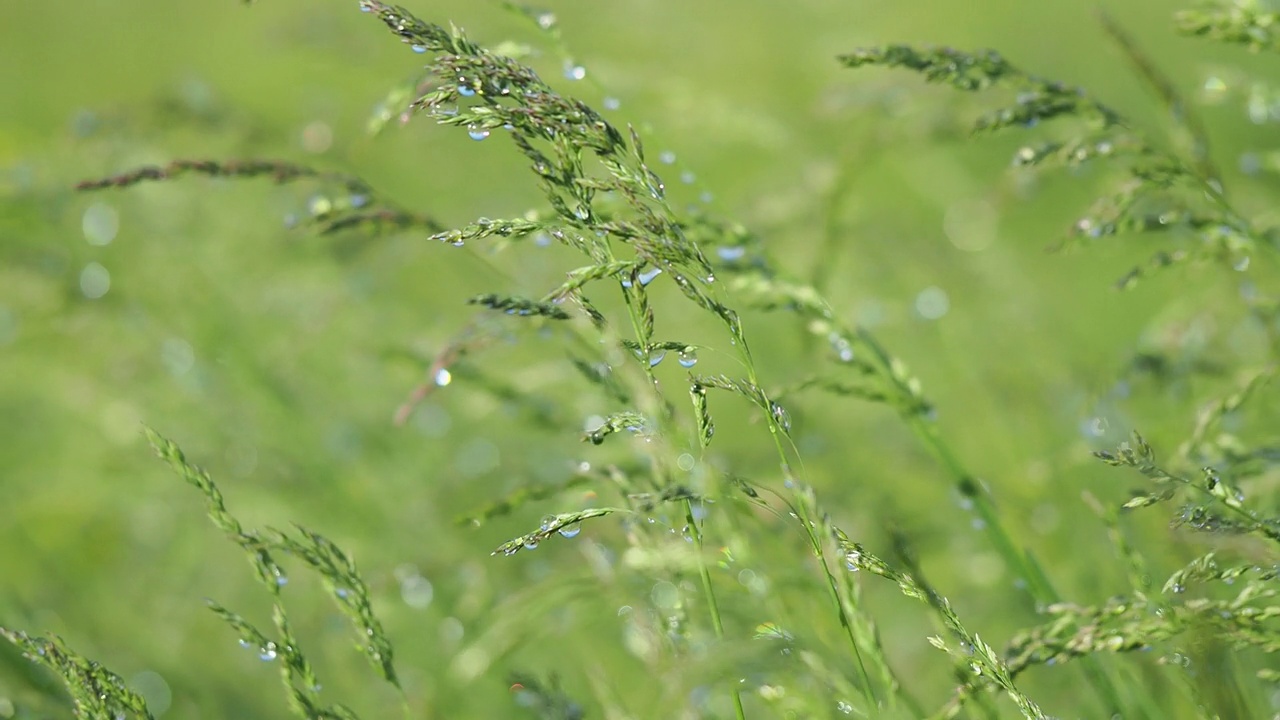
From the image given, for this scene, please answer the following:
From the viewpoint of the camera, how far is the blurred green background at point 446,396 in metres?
1.83

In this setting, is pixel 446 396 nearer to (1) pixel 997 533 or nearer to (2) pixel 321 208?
(2) pixel 321 208

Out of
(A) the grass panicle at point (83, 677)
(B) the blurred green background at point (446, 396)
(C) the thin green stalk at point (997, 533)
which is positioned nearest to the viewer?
(A) the grass panicle at point (83, 677)

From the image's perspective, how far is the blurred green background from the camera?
6.02 ft

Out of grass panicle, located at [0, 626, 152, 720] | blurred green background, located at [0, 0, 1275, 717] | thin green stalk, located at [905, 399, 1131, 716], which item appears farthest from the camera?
blurred green background, located at [0, 0, 1275, 717]

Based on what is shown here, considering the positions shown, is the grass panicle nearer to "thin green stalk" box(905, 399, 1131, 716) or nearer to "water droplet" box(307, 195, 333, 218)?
"water droplet" box(307, 195, 333, 218)

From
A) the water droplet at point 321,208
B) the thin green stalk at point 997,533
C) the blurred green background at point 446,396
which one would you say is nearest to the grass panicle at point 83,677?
the blurred green background at point 446,396

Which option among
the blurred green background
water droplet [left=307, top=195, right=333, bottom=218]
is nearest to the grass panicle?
the blurred green background

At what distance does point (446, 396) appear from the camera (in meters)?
2.94

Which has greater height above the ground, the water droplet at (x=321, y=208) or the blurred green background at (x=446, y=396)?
the water droplet at (x=321, y=208)

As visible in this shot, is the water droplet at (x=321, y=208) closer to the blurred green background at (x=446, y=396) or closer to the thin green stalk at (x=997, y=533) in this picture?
the blurred green background at (x=446, y=396)

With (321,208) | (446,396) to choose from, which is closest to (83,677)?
(321,208)

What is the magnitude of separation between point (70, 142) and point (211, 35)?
6.00 meters

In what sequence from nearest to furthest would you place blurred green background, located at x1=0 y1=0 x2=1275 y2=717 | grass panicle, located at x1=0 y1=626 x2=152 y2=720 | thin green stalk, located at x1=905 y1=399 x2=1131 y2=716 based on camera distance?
grass panicle, located at x1=0 y1=626 x2=152 y2=720 < thin green stalk, located at x1=905 y1=399 x2=1131 y2=716 < blurred green background, located at x1=0 y1=0 x2=1275 y2=717

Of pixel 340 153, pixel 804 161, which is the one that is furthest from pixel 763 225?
pixel 340 153
